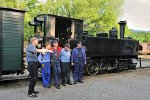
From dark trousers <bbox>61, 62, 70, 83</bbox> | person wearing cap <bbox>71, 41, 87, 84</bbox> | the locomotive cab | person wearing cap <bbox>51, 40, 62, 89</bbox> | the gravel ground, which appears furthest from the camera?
the locomotive cab

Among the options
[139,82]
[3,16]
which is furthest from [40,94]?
[139,82]

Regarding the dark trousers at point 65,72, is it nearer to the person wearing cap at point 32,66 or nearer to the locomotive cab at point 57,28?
the locomotive cab at point 57,28

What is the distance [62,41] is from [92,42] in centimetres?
154

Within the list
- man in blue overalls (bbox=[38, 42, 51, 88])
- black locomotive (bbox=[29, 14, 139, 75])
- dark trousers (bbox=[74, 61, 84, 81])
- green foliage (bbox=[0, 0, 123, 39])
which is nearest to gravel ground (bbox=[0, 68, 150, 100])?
man in blue overalls (bbox=[38, 42, 51, 88])

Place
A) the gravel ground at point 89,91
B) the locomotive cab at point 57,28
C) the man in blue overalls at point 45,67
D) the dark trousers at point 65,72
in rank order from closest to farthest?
1. the gravel ground at point 89,91
2. the man in blue overalls at point 45,67
3. the dark trousers at point 65,72
4. the locomotive cab at point 57,28

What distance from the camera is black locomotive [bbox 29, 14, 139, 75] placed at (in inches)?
526

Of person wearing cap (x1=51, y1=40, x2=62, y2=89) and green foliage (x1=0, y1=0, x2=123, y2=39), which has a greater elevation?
green foliage (x1=0, y1=0, x2=123, y2=39)

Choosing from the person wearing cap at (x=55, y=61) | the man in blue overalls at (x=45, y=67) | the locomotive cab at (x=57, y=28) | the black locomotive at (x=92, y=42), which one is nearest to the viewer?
the man in blue overalls at (x=45, y=67)

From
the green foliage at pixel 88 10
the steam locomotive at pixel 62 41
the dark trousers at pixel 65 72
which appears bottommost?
the dark trousers at pixel 65 72

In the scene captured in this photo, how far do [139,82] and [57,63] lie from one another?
3.62 m

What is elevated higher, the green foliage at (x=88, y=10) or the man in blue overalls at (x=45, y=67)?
the green foliage at (x=88, y=10)

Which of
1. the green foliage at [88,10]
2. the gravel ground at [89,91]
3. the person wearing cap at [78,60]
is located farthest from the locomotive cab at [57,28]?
the green foliage at [88,10]

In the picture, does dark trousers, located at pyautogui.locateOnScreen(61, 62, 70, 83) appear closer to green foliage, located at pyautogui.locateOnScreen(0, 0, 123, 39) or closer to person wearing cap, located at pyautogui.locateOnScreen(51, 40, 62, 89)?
person wearing cap, located at pyautogui.locateOnScreen(51, 40, 62, 89)

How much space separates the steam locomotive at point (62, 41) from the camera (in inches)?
451
